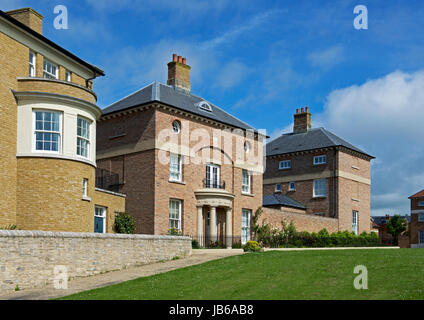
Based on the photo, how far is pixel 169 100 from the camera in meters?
35.1

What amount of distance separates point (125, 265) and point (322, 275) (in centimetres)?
956

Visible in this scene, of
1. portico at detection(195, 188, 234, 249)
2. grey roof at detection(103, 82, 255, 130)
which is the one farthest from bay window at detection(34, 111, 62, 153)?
portico at detection(195, 188, 234, 249)

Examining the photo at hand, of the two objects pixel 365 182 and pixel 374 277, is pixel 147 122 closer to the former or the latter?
pixel 374 277

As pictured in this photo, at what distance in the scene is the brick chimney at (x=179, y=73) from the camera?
39.3m

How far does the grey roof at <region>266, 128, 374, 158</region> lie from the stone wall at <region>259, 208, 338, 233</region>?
7.14m

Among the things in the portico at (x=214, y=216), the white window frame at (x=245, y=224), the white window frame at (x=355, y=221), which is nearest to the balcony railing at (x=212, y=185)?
the portico at (x=214, y=216)

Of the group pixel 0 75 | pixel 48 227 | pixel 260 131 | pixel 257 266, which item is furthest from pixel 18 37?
pixel 260 131

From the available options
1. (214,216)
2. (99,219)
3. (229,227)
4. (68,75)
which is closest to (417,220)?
(229,227)

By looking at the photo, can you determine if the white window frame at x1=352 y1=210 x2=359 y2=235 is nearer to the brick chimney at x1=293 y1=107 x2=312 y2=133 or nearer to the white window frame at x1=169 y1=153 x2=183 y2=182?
the brick chimney at x1=293 y1=107 x2=312 y2=133

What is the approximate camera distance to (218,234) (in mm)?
37344

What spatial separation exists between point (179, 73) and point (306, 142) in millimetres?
18012

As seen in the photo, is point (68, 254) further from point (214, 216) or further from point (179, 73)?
point (179, 73)

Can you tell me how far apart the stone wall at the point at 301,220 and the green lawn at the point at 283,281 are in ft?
67.4

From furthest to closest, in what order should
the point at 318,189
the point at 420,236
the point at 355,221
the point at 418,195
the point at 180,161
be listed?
the point at 418,195, the point at 420,236, the point at 355,221, the point at 318,189, the point at 180,161
